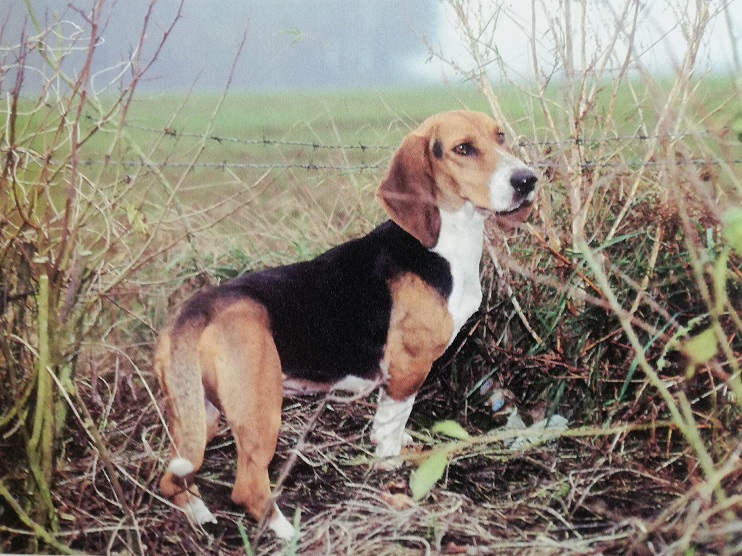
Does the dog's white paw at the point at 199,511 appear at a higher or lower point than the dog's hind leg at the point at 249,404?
lower

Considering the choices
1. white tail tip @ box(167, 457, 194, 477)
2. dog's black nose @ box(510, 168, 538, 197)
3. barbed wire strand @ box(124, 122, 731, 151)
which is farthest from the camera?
barbed wire strand @ box(124, 122, 731, 151)

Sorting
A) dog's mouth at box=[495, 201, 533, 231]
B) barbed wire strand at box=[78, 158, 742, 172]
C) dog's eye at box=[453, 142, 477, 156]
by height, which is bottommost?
dog's mouth at box=[495, 201, 533, 231]

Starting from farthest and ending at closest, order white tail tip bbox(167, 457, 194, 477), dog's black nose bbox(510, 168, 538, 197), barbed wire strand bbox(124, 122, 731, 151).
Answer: barbed wire strand bbox(124, 122, 731, 151) → dog's black nose bbox(510, 168, 538, 197) → white tail tip bbox(167, 457, 194, 477)

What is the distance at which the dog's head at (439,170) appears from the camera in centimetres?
225

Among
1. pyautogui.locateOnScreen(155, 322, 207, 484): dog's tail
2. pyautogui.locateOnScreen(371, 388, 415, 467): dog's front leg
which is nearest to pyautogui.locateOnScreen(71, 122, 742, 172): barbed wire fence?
pyautogui.locateOnScreen(155, 322, 207, 484): dog's tail

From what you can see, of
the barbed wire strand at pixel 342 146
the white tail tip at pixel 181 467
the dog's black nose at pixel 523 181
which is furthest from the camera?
the barbed wire strand at pixel 342 146

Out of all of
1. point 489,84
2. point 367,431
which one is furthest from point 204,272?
point 489,84

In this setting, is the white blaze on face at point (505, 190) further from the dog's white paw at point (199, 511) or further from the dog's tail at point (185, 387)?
the dog's white paw at point (199, 511)

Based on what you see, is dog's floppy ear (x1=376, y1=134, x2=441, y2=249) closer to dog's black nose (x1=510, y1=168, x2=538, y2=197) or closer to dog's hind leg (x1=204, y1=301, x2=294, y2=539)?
dog's black nose (x1=510, y1=168, x2=538, y2=197)

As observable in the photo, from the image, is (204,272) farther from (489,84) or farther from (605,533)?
(605,533)

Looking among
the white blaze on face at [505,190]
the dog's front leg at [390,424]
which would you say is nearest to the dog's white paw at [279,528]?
the dog's front leg at [390,424]

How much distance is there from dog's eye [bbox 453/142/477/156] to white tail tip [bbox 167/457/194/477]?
1.21 meters

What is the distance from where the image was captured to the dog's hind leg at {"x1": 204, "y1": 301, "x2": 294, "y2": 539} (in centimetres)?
199

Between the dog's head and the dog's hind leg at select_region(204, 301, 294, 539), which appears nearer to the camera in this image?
the dog's hind leg at select_region(204, 301, 294, 539)
